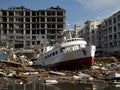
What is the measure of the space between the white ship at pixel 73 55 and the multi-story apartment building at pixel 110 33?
4352 centimetres

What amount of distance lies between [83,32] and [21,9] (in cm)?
3627

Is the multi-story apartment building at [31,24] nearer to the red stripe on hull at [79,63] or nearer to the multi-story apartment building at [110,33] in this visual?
the multi-story apartment building at [110,33]

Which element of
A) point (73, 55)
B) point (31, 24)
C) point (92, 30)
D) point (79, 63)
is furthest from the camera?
point (92, 30)

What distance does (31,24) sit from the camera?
404 feet

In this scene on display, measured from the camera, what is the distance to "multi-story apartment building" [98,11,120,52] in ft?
326

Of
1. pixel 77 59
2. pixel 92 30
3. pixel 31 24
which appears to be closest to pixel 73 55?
pixel 77 59

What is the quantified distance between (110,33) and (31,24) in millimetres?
36542

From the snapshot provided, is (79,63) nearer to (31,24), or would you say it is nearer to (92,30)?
(31,24)

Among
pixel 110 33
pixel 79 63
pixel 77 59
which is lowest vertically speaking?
pixel 79 63

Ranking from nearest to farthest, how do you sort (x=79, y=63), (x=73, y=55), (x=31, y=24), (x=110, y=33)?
(x=79, y=63) → (x=73, y=55) → (x=110, y=33) → (x=31, y=24)

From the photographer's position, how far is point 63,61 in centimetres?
4747

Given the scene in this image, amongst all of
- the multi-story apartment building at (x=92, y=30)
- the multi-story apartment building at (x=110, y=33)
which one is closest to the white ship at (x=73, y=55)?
the multi-story apartment building at (x=110, y=33)

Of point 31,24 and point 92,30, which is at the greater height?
point 31,24

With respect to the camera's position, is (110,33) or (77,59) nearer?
(77,59)
